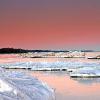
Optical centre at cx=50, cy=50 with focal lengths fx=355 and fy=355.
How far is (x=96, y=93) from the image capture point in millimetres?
14273

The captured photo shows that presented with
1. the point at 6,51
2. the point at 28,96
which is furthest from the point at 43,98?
the point at 6,51

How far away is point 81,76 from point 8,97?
15.7m

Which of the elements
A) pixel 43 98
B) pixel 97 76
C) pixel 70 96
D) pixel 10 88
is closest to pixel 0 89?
pixel 10 88

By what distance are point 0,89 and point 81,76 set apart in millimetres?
15286

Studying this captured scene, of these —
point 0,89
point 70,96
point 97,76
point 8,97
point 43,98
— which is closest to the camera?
point 8,97

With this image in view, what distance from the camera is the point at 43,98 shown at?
8688mm

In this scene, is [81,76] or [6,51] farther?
[6,51]

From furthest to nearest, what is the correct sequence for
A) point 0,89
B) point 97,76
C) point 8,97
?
point 97,76
point 0,89
point 8,97

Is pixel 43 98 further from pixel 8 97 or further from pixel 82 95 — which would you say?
pixel 82 95

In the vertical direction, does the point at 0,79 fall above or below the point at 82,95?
above

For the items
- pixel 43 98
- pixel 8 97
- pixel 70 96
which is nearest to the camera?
pixel 8 97

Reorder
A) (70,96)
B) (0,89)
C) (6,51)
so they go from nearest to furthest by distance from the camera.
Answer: (0,89) → (70,96) → (6,51)

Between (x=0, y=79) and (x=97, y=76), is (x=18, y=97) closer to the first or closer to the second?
(x=0, y=79)

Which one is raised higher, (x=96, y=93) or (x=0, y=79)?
(x=0, y=79)
